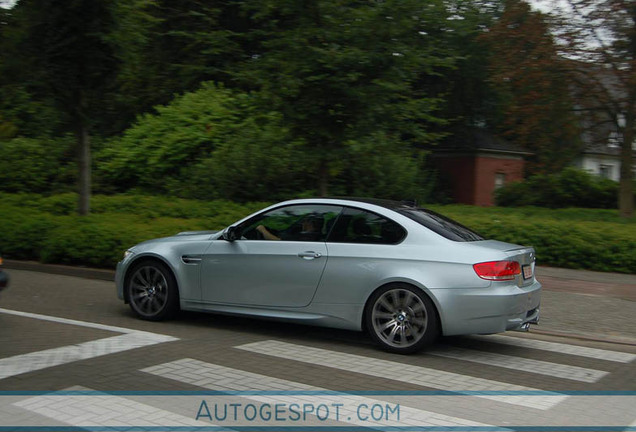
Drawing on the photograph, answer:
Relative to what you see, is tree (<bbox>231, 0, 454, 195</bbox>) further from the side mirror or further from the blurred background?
the side mirror

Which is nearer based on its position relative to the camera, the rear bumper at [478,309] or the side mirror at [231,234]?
the rear bumper at [478,309]

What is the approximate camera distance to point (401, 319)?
694cm

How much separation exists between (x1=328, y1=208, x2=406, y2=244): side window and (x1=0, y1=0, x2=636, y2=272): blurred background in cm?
469

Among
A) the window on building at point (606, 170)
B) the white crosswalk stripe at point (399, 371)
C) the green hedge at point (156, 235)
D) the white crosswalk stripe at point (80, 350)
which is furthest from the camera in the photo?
the window on building at point (606, 170)

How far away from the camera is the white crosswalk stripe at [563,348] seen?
24.2 feet

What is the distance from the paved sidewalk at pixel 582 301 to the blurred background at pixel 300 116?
1.22 feet

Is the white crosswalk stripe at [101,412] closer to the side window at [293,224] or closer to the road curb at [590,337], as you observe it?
the side window at [293,224]

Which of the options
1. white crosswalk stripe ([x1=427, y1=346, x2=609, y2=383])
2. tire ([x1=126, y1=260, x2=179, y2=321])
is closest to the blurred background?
tire ([x1=126, y1=260, x2=179, y2=321])

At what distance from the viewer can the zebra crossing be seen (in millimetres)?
4820

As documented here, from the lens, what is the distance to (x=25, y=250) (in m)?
12.8

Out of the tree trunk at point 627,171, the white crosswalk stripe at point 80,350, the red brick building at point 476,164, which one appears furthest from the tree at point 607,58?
the white crosswalk stripe at point 80,350

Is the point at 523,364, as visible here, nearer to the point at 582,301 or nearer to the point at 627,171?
the point at 582,301

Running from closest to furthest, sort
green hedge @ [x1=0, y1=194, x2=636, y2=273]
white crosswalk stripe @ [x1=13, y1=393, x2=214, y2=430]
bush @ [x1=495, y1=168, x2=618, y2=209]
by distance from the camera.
A: white crosswalk stripe @ [x1=13, y1=393, x2=214, y2=430] < green hedge @ [x1=0, y1=194, x2=636, y2=273] < bush @ [x1=495, y1=168, x2=618, y2=209]

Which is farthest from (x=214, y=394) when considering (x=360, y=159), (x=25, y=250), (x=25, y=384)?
(x=360, y=159)
